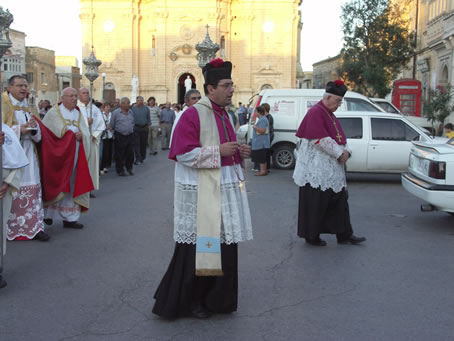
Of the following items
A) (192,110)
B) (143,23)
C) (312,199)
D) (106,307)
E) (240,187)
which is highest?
(143,23)

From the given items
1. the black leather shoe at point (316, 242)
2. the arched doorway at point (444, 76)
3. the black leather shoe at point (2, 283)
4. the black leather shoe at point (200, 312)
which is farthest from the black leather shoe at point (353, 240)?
the arched doorway at point (444, 76)

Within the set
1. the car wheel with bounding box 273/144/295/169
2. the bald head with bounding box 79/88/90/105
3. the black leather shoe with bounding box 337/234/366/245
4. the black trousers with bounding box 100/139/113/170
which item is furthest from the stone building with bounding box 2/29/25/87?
the black leather shoe with bounding box 337/234/366/245

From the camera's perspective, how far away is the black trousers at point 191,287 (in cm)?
438

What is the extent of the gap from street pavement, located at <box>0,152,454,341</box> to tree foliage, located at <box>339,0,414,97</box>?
77.1 feet

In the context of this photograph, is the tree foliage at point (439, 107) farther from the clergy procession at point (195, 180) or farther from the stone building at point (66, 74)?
the stone building at point (66, 74)

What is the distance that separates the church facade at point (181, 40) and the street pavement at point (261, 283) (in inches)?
1583

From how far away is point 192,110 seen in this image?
4.32 meters

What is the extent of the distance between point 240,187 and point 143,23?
4770 centimetres

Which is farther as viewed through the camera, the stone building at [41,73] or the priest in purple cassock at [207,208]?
the stone building at [41,73]

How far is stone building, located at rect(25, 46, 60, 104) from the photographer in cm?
→ 6064

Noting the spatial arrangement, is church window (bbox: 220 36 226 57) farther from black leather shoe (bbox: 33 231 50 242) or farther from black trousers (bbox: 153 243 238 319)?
black trousers (bbox: 153 243 238 319)

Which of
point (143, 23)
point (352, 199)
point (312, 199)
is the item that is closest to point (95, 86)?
point (143, 23)

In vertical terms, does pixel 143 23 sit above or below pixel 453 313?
above

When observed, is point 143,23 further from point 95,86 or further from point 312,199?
point 312,199
